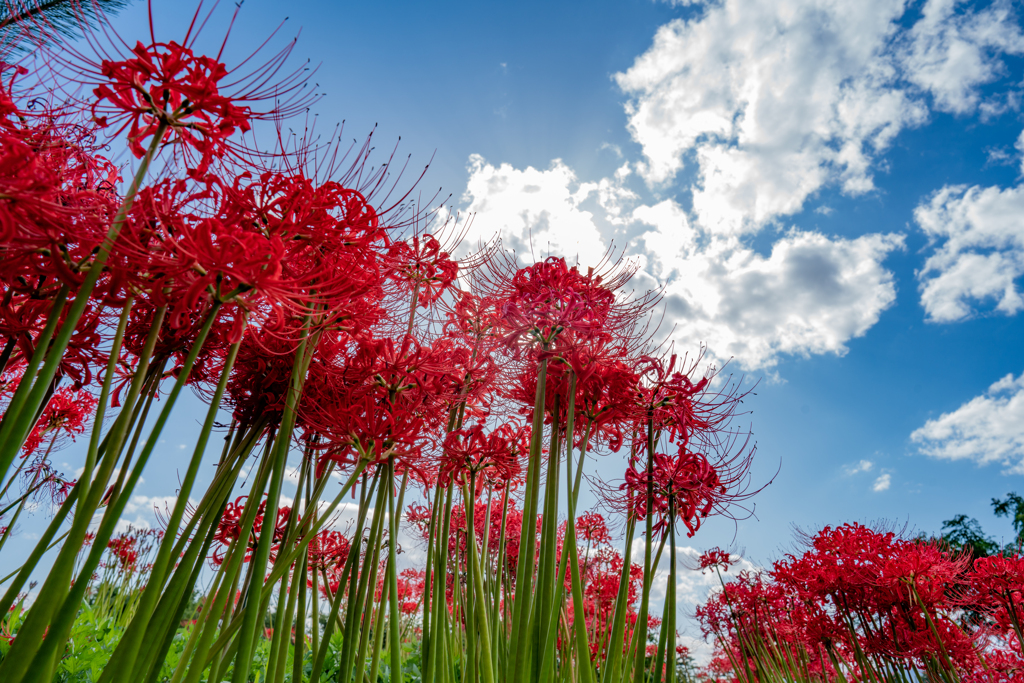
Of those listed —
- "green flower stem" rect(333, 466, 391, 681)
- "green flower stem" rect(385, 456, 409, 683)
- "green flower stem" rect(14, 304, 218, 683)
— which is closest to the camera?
"green flower stem" rect(14, 304, 218, 683)

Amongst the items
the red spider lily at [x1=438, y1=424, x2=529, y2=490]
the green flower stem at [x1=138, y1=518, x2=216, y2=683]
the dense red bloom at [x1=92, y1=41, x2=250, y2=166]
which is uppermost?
the dense red bloom at [x1=92, y1=41, x2=250, y2=166]

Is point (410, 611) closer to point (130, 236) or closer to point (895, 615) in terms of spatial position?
point (895, 615)

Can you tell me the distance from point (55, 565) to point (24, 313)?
1.07 meters

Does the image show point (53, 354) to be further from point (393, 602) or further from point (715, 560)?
point (715, 560)

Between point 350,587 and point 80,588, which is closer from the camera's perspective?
point 80,588

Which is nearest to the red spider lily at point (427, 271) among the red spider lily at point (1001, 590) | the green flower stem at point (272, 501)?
the green flower stem at point (272, 501)

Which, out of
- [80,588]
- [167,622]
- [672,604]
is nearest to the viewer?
[80,588]

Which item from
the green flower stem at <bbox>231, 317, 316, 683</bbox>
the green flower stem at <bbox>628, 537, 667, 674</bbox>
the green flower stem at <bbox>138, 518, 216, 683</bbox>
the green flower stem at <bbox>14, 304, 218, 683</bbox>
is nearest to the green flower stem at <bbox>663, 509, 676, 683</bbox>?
the green flower stem at <bbox>628, 537, 667, 674</bbox>

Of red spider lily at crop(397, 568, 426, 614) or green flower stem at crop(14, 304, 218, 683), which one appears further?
red spider lily at crop(397, 568, 426, 614)

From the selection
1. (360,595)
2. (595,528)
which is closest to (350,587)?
(360,595)

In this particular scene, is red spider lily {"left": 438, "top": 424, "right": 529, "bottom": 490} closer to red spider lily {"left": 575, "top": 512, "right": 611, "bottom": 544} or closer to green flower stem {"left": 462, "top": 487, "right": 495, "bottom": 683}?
green flower stem {"left": 462, "top": 487, "right": 495, "bottom": 683}

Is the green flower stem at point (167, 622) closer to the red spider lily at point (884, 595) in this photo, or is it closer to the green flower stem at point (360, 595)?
the green flower stem at point (360, 595)

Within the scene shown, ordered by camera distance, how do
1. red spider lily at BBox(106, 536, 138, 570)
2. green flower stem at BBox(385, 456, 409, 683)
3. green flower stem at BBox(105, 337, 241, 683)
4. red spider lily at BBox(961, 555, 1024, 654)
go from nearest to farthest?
green flower stem at BBox(105, 337, 241, 683), green flower stem at BBox(385, 456, 409, 683), red spider lily at BBox(961, 555, 1024, 654), red spider lily at BBox(106, 536, 138, 570)

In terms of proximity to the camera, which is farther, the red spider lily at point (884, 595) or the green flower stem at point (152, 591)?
the red spider lily at point (884, 595)
